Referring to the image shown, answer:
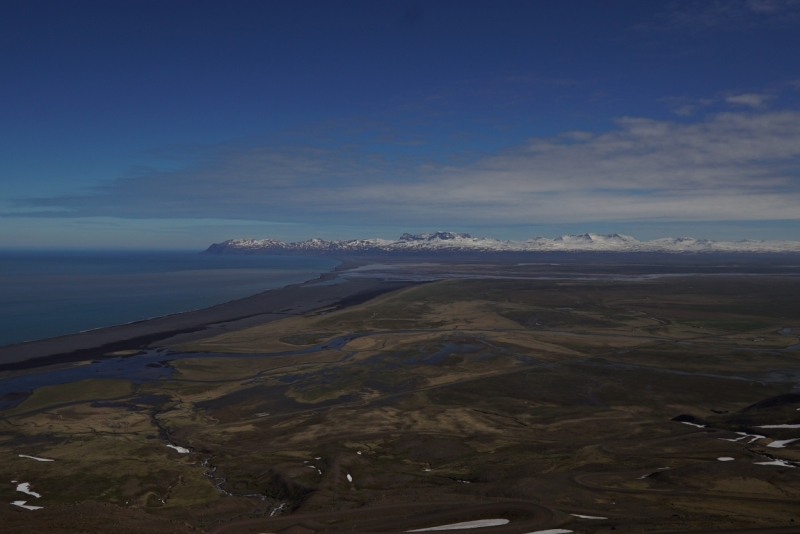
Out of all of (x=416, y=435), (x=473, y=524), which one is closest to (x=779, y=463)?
(x=473, y=524)

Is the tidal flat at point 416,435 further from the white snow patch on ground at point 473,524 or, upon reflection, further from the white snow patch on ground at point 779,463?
the white snow patch on ground at point 779,463

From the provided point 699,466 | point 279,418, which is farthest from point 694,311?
point 279,418

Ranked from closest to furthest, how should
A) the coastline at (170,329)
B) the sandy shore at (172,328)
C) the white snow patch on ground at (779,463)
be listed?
1. the white snow patch on ground at (779,463)
2. the coastline at (170,329)
3. the sandy shore at (172,328)

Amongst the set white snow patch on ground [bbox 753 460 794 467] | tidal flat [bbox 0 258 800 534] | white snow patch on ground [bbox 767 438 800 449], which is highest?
white snow patch on ground [bbox 753 460 794 467]

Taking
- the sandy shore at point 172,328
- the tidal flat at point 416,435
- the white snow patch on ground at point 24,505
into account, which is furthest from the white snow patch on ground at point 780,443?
the sandy shore at point 172,328

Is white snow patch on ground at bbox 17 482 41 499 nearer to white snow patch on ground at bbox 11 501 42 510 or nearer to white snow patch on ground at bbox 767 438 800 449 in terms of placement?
white snow patch on ground at bbox 11 501 42 510

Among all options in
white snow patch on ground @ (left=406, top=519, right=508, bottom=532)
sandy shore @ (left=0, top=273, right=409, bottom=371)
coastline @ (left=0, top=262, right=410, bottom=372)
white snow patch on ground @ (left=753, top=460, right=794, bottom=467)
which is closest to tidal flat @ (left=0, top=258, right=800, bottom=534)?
white snow patch on ground @ (left=406, top=519, right=508, bottom=532)

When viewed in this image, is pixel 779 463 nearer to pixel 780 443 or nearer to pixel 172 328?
pixel 780 443
